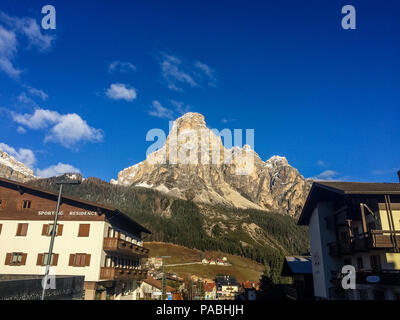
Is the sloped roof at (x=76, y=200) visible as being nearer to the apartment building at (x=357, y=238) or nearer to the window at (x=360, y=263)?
the apartment building at (x=357, y=238)

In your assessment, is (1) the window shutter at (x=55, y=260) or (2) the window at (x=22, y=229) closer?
(1) the window shutter at (x=55, y=260)

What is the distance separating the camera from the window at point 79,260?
34938 mm

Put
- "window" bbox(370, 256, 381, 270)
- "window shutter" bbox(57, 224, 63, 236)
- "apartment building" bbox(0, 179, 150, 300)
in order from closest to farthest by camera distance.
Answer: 1. "window" bbox(370, 256, 381, 270)
2. "apartment building" bbox(0, 179, 150, 300)
3. "window shutter" bbox(57, 224, 63, 236)

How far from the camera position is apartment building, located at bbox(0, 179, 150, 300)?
3519 cm

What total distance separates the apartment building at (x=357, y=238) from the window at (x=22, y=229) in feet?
105

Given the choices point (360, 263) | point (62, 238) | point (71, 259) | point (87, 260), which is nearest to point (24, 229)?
point (62, 238)

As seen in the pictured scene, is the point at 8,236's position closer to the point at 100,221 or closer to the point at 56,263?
the point at 56,263

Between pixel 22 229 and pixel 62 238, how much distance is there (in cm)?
518

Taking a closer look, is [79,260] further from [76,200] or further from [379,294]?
[379,294]

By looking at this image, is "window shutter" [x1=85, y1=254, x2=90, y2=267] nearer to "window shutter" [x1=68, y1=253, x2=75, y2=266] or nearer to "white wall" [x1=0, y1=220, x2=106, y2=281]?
"white wall" [x1=0, y1=220, x2=106, y2=281]

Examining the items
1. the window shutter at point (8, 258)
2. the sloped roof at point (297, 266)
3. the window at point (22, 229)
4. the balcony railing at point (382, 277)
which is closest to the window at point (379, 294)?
the balcony railing at point (382, 277)

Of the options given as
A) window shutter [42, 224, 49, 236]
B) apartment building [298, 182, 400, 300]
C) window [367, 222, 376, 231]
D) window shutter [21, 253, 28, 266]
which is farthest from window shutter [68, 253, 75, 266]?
window [367, 222, 376, 231]
